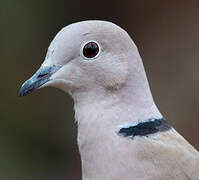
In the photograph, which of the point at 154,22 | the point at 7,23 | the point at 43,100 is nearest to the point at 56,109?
the point at 43,100

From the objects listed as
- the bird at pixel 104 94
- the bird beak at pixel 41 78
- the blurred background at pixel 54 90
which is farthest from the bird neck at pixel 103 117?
the blurred background at pixel 54 90

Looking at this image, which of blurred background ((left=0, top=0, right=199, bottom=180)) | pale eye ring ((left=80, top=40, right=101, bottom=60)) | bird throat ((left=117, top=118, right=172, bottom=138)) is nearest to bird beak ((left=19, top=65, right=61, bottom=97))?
pale eye ring ((left=80, top=40, right=101, bottom=60))

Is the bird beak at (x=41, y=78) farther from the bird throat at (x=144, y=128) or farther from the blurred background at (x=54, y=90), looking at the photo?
the blurred background at (x=54, y=90)

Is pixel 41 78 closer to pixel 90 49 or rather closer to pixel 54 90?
pixel 90 49

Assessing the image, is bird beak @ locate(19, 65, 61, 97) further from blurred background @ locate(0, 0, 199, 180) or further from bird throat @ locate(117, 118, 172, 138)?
blurred background @ locate(0, 0, 199, 180)

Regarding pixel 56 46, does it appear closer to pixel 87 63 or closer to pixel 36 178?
pixel 87 63
